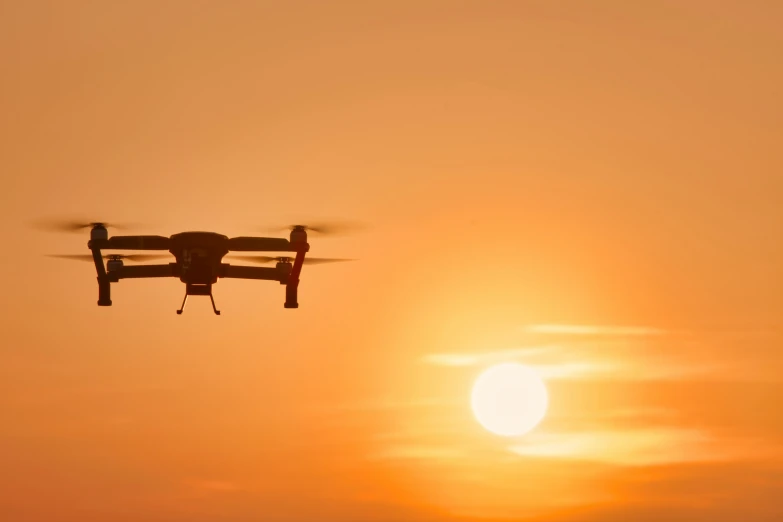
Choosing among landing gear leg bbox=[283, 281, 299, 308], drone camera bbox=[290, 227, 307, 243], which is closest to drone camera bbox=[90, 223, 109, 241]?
drone camera bbox=[290, 227, 307, 243]

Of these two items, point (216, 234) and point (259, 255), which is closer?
point (216, 234)

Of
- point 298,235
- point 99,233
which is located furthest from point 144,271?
point 298,235

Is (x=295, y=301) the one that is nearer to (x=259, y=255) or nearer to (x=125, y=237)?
(x=259, y=255)

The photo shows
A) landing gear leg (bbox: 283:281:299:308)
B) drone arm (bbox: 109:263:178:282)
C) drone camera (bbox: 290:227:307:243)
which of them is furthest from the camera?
landing gear leg (bbox: 283:281:299:308)

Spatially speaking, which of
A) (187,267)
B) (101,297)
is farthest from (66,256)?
(187,267)

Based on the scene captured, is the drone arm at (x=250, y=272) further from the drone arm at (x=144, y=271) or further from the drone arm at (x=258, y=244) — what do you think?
the drone arm at (x=144, y=271)

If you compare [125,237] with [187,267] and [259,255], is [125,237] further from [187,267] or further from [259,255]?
[259,255]

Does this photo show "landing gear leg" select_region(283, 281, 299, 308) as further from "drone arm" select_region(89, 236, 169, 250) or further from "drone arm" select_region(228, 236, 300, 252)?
"drone arm" select_region(89, 236, 169, 250)

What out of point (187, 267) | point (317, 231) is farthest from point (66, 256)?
point (317, 231)

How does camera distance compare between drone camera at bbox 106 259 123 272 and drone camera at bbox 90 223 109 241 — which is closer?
drone camera at bbox 90 223 109 241

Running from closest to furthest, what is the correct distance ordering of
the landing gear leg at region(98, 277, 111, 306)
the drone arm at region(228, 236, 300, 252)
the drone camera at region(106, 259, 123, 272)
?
the drone arm at region(228, 236, 300, 252) < the landing gear leg at region(98, 277, 111, 306) < the drone camera at region(106, 259, 123, 272)
